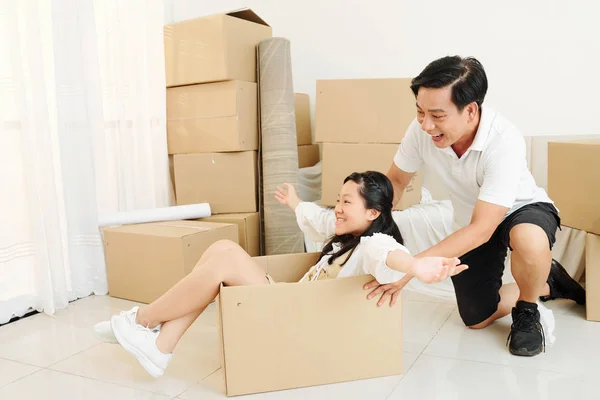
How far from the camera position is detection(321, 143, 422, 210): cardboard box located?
2494mm

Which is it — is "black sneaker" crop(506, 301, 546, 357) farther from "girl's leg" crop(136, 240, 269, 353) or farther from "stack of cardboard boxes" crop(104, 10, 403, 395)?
"girl's leg" crop(136, 240, 269, 353)

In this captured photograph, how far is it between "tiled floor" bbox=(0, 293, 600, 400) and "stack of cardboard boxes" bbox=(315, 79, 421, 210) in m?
0.74

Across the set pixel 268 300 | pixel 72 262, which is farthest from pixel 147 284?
pixel 268 300

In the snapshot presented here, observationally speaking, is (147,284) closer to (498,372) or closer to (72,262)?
(72,262)

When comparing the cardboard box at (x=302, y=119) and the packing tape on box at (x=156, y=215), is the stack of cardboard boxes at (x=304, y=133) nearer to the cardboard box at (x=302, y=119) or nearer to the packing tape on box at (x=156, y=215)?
the cardboard box at (x=302, y=119)

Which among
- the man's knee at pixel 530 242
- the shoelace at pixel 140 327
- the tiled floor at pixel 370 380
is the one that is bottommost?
the tiled floor at pixel 370 380

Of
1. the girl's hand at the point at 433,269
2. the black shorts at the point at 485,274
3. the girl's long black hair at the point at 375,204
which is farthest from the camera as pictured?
the black shorts at the point at 485,274

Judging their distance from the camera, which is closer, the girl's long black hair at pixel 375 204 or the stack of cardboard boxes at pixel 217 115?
the girl's long black hair at pixel 375 204

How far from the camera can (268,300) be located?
1.41 metres

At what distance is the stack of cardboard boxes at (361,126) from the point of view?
247cm

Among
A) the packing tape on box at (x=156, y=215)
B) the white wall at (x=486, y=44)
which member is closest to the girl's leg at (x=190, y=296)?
the packing tape on box at (x=156, y=215)

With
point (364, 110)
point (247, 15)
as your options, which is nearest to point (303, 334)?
point (364, 110)

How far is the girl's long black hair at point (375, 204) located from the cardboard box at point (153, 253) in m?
0.74

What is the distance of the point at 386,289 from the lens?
4.80 feet
